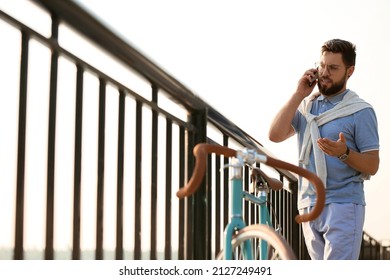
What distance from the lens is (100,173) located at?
1.79 m

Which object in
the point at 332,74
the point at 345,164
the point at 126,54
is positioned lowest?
Answer: the point at 345,164

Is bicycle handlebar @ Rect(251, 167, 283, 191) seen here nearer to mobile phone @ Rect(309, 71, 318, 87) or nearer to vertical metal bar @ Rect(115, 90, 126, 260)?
vertical metal bar @ Rect(115, 90, 126, 260)

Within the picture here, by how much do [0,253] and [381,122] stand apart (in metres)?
2.15

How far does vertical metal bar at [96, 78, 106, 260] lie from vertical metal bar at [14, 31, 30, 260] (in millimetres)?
286

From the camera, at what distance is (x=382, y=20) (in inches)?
132

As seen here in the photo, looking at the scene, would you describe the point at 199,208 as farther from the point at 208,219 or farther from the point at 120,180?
the point at 120,180

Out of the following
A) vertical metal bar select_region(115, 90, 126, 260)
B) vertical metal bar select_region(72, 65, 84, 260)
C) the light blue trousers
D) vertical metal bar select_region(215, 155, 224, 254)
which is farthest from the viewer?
vertical metal bar select_region(215, 155, 224, 254)

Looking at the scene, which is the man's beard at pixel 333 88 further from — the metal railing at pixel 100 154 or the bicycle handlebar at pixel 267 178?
the bicycle handlebar at pixel 267 178

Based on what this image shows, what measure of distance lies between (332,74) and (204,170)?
104cm

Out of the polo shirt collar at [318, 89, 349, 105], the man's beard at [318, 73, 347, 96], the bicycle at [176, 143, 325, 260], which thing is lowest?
the bicycle at [176, 143, 325, 260]

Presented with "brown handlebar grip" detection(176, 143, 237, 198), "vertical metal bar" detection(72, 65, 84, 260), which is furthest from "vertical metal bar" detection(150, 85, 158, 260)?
"brown handlebar grip" detection(176, 143, 237, 198)

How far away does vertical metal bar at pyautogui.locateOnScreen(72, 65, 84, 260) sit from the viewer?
1691 millimetres

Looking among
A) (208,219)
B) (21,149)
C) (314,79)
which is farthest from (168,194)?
(21,149)
